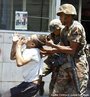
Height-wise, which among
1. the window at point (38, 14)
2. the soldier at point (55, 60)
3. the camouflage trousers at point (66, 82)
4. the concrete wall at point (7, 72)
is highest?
the window at point (38, 14)

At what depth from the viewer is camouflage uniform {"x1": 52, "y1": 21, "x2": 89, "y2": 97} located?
5352 mm

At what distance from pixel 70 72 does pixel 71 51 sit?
1.06 feet

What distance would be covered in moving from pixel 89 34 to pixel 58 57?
5351 millimetres

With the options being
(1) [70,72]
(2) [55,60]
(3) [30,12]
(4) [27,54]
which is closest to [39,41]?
(4) [27,54]

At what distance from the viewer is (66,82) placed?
218 inches

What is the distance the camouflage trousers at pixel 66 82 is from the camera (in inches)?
214

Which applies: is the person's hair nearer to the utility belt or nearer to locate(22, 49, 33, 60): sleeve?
locate(22, 49, 33, 60): sleeve

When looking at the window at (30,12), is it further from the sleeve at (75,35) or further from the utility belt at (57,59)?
the sleeve at (75,35)

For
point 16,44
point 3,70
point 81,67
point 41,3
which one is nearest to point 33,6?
point 41,3

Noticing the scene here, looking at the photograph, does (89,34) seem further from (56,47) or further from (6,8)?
(56,47)

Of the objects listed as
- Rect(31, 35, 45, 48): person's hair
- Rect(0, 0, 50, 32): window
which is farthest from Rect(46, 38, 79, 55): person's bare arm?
Rect(0, 0, 50, 32): window

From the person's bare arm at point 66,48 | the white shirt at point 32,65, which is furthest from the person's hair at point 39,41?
the person's bare arm at point 66,48

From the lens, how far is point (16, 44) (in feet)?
19.6

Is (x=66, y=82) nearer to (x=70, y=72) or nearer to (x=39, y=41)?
(x=70, y=72)
